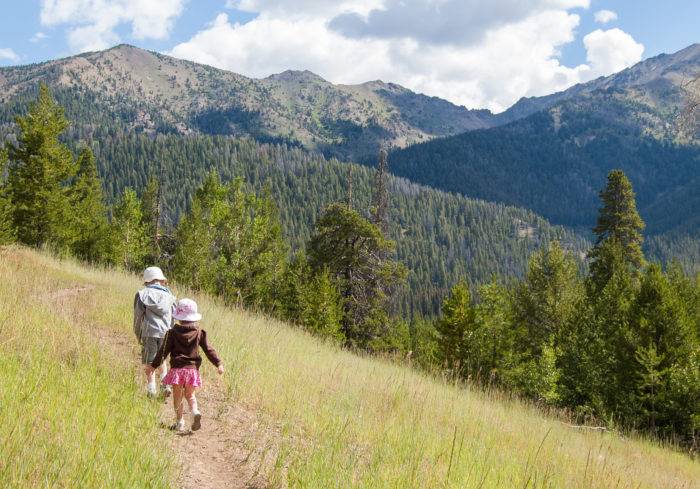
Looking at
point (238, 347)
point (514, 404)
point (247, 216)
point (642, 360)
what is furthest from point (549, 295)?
point (238, 347)

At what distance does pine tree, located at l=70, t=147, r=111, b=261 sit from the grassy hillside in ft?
106

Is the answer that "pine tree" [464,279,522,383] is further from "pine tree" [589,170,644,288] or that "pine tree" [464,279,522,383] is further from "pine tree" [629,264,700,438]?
"pine tree" [629,264,700,438]

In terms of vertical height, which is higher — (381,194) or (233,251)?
Result: (381,194)

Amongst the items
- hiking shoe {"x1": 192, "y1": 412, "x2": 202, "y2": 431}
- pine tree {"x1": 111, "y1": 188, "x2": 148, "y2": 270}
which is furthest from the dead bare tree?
pine tree {"x1": 111, "y1": 188, "x2": 148, "y2": 270}

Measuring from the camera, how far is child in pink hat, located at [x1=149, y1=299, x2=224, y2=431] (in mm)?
5676

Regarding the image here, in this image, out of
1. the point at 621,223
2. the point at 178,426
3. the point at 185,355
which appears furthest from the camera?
the point at 621,223

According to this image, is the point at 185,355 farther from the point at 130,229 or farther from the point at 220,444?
the point at 130,229

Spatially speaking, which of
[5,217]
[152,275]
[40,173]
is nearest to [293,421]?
[152,275]

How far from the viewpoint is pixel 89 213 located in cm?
4228

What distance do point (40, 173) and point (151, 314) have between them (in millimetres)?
27666

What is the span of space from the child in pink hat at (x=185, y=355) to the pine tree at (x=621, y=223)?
98.2ft

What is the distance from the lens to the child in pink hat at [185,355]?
5676 millimetres

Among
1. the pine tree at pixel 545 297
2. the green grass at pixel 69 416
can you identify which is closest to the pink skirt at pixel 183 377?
the green grass at pixel 69 416

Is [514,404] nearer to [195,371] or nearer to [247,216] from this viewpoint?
[195,371]
